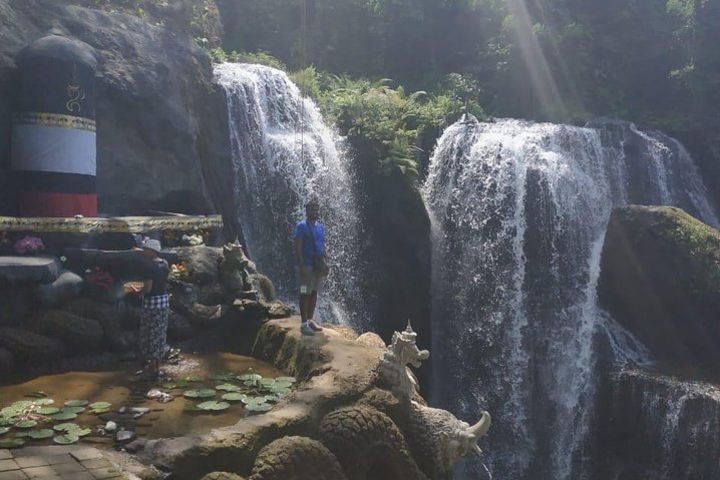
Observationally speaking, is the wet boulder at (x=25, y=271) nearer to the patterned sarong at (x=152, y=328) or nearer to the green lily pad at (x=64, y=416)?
the patterned sarong at (x=152, y=328)

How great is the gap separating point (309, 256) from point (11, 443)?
11.5ft

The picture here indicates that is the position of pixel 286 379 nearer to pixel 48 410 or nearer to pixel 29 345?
pixel 48 410

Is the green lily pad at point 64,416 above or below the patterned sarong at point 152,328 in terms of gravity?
below

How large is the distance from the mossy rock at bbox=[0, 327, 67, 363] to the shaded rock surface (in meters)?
11.1

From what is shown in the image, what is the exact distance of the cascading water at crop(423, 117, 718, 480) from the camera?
15102 millimetres

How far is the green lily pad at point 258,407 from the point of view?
5.71m

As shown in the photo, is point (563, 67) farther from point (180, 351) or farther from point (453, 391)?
point (180, 351)

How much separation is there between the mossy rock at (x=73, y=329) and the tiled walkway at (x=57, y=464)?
2.94m

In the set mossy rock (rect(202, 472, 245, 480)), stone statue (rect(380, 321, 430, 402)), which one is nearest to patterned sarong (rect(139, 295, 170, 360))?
stone statue (rect(380, 321, 430, 402))

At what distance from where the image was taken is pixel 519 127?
19.0 metres

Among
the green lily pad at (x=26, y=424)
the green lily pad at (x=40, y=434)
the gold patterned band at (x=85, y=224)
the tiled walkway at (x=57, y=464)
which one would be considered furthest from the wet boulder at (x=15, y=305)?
the tiled walkway at (x=57, y=464)

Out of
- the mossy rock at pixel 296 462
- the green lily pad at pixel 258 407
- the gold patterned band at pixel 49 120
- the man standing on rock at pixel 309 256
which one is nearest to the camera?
the mossy rock at pixel 296 462

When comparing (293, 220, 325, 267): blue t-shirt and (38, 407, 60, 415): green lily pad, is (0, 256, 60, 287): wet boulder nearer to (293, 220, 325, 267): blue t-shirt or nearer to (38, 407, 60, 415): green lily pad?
(38, 407, 60, 415): green lily pad

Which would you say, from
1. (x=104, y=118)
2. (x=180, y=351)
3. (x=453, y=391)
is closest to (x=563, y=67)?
(x=453, y=391)
